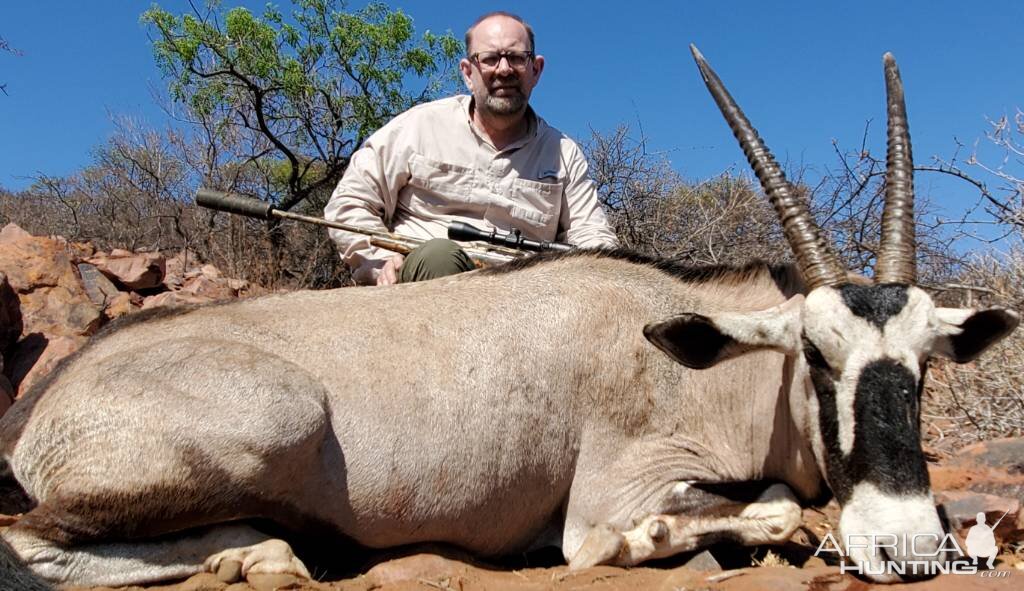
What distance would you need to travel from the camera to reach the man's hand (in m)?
6.40

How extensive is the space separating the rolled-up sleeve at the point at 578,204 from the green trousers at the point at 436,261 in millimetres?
1531

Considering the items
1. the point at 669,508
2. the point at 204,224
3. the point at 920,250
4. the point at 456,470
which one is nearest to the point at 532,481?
the point at 456,470

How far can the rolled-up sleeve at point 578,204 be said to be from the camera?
290 inches

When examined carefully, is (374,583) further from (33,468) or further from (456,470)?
(33,468)

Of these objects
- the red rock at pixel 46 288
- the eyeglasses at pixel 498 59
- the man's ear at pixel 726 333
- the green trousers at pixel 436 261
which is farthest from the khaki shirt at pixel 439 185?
the red rock at pixel 46 288

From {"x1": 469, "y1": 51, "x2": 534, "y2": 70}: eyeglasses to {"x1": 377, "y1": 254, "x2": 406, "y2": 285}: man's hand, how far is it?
1771mm

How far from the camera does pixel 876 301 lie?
12.1 ft

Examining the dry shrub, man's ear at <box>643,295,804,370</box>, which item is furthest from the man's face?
the dry shrub

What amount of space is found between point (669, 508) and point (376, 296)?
1.94m

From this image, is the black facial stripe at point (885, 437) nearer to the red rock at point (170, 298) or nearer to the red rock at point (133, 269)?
the red rock at point (170, 298)

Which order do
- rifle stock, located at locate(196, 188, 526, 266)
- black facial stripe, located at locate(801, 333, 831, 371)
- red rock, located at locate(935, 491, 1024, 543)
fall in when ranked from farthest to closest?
rifle stock, located at locate(196, 188, 526, 266), red rock, located at locate(935, 491, 1024, 543), black facial stripe, located at locate(801, 333, 831, 371)

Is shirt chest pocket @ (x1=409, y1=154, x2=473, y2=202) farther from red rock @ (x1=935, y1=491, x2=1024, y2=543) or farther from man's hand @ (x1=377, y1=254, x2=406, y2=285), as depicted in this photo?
red rock @ (x1=935, y1=491, x2=1024, y2=543)

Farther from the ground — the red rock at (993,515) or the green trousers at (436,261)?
the green trousers at (436,261)

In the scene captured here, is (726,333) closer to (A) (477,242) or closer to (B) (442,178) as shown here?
(A) (477,242)
